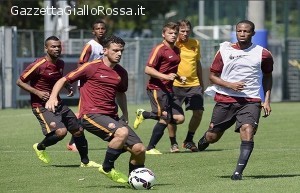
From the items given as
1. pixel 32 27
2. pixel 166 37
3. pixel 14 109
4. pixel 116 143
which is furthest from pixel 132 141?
pixel 32 27

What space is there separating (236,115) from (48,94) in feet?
9.96

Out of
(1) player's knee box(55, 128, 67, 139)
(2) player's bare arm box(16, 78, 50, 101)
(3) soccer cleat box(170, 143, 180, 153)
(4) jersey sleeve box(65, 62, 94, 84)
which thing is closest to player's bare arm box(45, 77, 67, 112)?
(4) jersey sleeve box(65, 62, 94, 84)

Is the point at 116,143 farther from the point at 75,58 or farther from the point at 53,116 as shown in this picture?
the point at 75,58

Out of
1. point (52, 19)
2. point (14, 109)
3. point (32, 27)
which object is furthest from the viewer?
point (32, 27)

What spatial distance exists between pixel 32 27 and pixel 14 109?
15670 mm

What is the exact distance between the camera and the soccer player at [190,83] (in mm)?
18125

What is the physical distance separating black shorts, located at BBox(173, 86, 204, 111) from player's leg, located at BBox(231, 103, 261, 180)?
4.54 metres

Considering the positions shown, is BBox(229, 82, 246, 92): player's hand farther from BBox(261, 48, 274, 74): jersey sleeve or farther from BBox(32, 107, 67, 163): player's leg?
BBox(32, 107, 67, 163): player's leg

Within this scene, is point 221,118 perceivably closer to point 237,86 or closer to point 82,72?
point 237,86

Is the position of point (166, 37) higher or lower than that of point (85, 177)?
higher

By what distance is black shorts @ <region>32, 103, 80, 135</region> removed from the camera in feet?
50.2

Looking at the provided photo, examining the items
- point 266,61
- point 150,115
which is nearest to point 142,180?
point 266,61

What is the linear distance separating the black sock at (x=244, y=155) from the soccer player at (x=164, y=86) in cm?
360

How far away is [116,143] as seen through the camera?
12430mm
